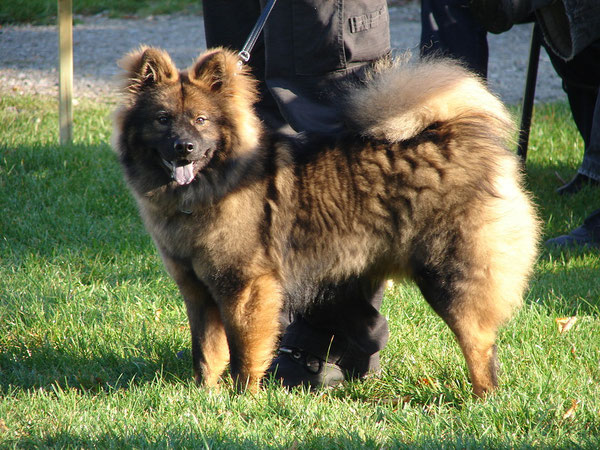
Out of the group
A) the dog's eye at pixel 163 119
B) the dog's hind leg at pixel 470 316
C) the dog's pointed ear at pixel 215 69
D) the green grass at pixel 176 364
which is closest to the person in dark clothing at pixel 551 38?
the green grass at pixel 176 364

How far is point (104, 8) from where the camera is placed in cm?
1333

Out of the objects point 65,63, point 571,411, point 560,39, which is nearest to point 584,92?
point 560,39

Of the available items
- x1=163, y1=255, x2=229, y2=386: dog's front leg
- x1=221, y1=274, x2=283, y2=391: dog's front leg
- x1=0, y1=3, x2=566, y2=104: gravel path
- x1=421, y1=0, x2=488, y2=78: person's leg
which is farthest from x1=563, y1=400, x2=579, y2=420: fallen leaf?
x1=0, y1=3, x2=566, y2=104: gravel path

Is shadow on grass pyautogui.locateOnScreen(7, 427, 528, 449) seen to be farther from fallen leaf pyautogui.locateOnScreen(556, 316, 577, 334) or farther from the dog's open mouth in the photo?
fallen leaf pyautogui.locateOnScreen(556, 316, 577, 334)

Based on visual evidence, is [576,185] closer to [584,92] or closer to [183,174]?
[584,92]

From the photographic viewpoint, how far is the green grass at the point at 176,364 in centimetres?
253

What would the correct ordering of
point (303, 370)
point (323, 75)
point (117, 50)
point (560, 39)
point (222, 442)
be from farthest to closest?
point (117, 50)
point (560, 39)
point (303, 370)
point (323, 75)
point (222, 442)

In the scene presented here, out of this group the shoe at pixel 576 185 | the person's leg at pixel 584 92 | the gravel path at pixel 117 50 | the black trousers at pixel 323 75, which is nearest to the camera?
the black trousers at pixel 323 75

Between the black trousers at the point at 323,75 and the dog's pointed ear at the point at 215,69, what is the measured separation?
0.78ft

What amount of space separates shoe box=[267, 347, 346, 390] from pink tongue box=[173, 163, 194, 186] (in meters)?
1.04

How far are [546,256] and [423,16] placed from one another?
7.38 ft

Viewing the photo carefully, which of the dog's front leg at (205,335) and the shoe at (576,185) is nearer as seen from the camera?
the dog's front leg at (205,335)

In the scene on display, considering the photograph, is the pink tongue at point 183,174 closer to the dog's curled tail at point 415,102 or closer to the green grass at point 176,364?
the dog's curled tail at point 415,102

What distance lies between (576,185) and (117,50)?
7679 millimetres
